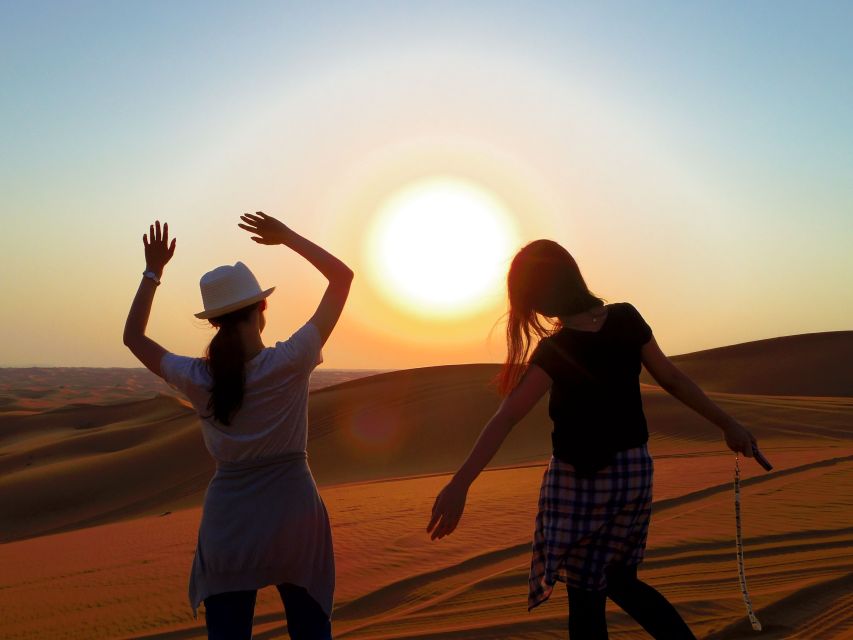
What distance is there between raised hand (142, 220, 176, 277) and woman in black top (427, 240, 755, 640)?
1308mm

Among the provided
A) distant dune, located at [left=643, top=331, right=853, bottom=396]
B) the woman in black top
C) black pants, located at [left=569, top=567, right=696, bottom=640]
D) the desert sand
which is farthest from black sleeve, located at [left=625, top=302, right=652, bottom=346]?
distant dune, located at [left=643, top=331, right=853, bottom=396]

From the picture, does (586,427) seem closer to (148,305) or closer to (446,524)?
(446,524)

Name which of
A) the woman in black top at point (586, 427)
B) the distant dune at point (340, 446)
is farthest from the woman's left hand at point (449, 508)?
the distant dune at point (340, 446)

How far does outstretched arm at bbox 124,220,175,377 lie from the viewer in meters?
2.79

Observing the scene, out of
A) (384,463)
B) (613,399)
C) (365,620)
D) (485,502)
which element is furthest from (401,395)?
(613,399)

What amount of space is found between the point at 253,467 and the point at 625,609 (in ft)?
4.83

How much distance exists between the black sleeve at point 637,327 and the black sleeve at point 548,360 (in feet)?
1.04

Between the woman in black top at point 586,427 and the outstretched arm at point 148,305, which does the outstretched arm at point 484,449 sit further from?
the outstretched arm at point 148,305

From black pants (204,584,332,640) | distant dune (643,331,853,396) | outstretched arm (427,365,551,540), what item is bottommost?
distant dune (643,331,853,396)

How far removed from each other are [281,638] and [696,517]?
183 inches

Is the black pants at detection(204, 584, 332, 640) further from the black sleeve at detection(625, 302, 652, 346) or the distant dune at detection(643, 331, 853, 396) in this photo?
the distant dune at detection(643, 331, 853, 396)

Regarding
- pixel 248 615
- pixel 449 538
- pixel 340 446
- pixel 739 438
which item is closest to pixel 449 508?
pixel 248 615

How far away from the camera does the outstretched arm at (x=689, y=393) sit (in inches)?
122

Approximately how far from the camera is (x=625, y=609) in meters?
2.98
